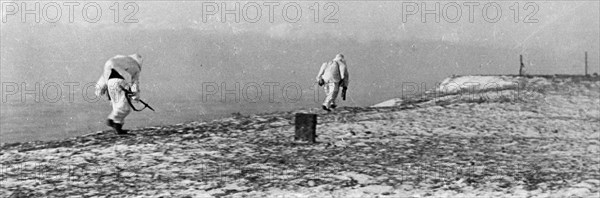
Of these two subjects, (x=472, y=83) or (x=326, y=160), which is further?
(x=472, y=83)

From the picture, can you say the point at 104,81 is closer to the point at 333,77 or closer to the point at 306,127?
the point at 306,127

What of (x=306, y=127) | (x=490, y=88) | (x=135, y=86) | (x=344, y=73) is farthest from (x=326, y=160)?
(x=490, y=88)

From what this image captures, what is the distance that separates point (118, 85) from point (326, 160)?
17.5ft

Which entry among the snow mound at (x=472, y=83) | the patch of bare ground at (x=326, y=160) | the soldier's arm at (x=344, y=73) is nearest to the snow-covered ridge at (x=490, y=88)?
the snow mound at (x=472, y=83)

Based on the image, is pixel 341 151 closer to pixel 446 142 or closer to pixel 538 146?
pixel 446 142

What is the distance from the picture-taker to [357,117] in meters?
17.5

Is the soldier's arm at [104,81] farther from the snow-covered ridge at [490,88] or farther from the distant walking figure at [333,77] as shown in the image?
the snow-covered ridge at [490,88]

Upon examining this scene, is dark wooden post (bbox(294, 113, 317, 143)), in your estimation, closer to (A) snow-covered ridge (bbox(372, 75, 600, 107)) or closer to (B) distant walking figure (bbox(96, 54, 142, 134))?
(B) distant walking figure (bbox(96, 54, 142, 134))

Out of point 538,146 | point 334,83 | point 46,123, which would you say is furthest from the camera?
point 46,123

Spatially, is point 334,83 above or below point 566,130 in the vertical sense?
above

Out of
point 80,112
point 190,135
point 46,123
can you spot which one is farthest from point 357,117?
point 80,112

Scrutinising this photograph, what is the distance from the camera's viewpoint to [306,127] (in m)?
12.9

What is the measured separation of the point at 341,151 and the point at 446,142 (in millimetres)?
2964

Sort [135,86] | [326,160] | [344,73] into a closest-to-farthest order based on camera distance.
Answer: [326,160] < [135,86] < [344,73]
